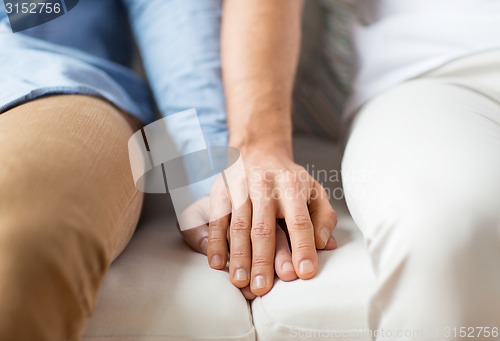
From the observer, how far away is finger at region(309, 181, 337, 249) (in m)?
0.74

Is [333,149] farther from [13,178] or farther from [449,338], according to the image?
[13,178]

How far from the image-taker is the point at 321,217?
76 centimetres

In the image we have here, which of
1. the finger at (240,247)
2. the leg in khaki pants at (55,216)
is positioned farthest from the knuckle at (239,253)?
the leg in khaki pants at (55,216)

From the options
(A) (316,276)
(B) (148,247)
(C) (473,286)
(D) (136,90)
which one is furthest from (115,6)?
(C) (473,286)

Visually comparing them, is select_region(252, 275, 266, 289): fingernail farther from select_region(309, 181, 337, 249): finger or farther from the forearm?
the forearm

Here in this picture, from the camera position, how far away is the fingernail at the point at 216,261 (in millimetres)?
725

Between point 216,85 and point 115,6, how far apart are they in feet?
0.77

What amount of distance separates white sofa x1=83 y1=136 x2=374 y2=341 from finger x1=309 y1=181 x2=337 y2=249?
0.02m

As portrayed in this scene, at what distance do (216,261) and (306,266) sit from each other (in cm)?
11

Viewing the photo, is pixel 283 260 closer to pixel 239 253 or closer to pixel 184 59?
pixel 239 253

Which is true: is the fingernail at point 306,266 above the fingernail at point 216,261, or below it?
above

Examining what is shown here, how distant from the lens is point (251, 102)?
2.83 ft

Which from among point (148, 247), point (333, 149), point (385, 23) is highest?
point (385, 23)

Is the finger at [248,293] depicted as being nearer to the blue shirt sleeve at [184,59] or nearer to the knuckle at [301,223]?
the knuckle at [301,223]
